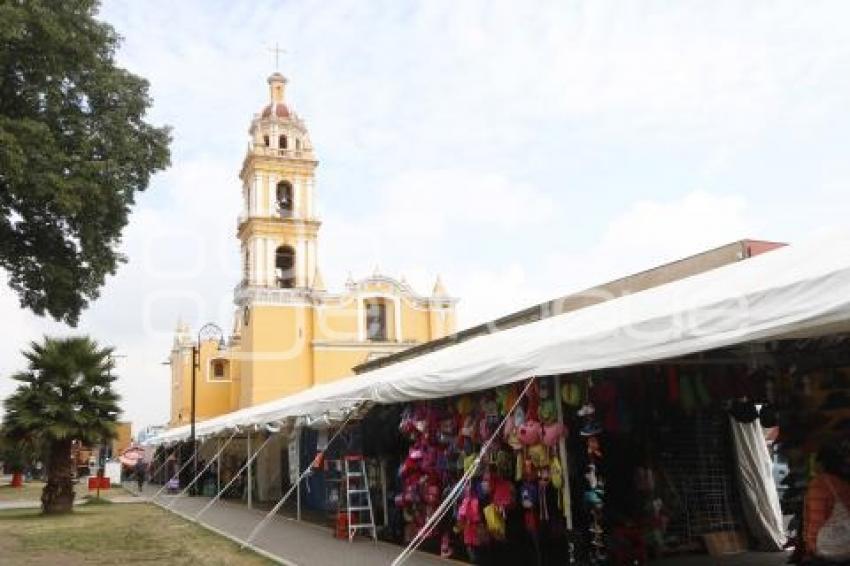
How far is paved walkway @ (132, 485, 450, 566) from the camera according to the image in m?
10.2

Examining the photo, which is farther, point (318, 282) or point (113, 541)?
point (318, 282)

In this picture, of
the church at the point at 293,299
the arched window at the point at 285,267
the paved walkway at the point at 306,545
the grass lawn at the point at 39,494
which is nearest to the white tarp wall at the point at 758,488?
the paved walkway at the point at 306,545

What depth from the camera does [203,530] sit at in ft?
50.5

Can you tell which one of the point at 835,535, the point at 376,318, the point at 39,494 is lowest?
the point at 39,494

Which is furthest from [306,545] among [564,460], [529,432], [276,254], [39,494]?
[276,254]

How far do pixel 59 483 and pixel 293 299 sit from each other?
2044 cm

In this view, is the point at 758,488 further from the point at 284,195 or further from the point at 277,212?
the point at 284,195

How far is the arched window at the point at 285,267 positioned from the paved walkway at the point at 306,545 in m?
25.1

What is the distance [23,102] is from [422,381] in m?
6.08

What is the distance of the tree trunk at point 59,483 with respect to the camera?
20.9 m

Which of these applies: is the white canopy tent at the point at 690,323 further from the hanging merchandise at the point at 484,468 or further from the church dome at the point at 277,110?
the church dome at the point at 277,110

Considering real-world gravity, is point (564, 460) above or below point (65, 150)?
below

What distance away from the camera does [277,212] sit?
42.9 meters

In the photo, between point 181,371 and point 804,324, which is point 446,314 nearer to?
point 181,371
